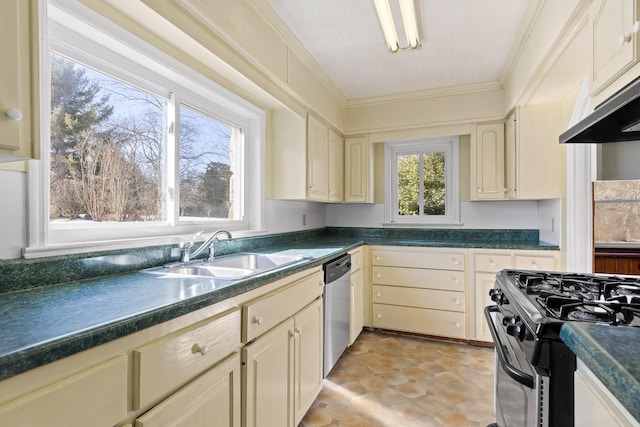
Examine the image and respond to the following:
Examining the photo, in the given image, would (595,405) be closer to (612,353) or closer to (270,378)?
(612,353)

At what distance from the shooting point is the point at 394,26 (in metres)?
2.03

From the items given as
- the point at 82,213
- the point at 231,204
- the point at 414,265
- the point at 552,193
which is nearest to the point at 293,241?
the point at 231,204

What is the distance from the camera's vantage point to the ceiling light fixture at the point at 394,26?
178 centimetres

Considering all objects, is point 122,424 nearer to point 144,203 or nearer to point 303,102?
point 144,203

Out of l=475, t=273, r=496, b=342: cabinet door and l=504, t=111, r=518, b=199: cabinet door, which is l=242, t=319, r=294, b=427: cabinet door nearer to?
l=475, t=273, r=496, b=342: cabinet door

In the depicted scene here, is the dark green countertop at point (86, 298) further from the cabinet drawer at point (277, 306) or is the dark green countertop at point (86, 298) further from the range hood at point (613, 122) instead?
the range hood at point (613, 122)

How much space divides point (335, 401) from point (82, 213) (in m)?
1.76

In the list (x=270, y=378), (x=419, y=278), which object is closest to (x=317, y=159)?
(x=419, y=278)

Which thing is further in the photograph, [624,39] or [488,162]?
[488,162]

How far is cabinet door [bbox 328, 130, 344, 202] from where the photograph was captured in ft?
10.4

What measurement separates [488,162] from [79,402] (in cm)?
332

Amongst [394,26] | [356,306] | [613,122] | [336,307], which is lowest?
[356,306]

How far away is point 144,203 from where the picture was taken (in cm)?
167

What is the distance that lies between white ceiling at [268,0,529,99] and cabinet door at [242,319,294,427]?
186cm
